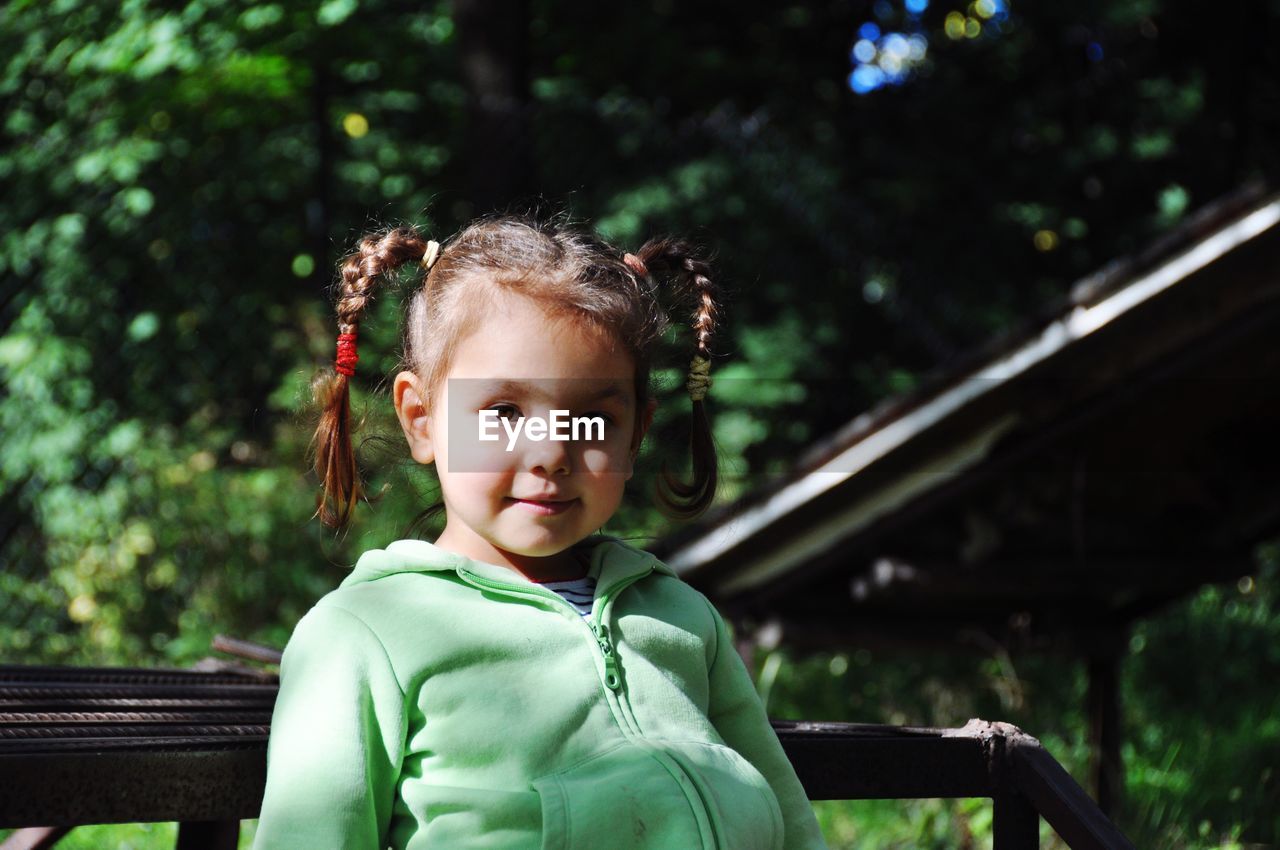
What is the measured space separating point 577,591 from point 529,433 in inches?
9.2

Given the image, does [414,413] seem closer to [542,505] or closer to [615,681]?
[542,505]

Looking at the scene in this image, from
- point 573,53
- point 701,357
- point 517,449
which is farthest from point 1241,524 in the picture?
point 573,53

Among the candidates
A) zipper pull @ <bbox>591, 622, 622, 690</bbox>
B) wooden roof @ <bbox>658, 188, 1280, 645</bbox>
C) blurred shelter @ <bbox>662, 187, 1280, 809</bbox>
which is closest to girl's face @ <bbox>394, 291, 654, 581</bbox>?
zipper pull @ <bbox>591, 622, 622, 690</bbox>

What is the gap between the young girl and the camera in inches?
60.6

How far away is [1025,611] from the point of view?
4930mm

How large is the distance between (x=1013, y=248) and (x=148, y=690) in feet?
25.9

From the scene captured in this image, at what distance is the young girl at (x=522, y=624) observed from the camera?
5.05ft

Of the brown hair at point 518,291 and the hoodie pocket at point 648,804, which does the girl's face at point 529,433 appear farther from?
the hoodie pocket at point 648,804

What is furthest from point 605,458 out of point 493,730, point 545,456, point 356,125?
point 356,125

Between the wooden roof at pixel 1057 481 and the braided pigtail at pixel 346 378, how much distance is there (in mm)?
2206

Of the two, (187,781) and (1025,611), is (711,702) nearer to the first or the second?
(187,781)

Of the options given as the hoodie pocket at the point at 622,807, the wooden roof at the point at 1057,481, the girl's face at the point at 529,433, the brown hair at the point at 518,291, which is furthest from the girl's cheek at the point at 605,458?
the wooden roof at the point at 1057,481

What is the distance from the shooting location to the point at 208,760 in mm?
1592

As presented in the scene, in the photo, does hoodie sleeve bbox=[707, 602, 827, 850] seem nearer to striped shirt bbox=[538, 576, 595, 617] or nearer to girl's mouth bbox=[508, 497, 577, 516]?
striped shirt bbox=[538, 576, 595, 617]
